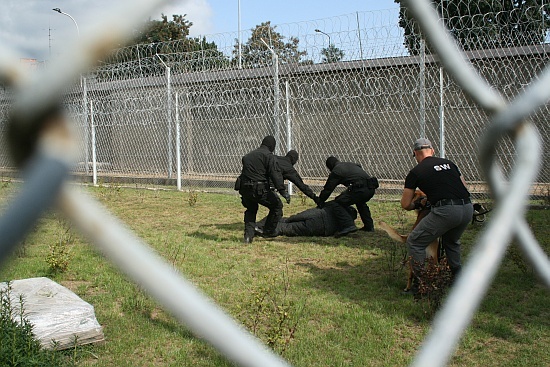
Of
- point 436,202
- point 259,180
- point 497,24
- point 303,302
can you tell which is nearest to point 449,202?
point 436,202

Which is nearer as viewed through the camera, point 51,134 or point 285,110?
point 51,134

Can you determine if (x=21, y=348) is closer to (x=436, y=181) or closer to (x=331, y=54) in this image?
(x=436, y=181)

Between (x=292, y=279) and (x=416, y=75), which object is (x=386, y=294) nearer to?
(x=292, y=279)

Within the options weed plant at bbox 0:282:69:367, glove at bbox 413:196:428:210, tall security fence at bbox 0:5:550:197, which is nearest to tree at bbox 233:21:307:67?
tall security fence at bbox 0:5:550:197

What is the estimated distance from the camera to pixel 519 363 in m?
3.69

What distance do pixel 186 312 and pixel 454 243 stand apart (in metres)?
4.96

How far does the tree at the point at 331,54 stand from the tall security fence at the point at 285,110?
0.8 inches

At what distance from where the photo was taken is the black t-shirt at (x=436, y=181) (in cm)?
488

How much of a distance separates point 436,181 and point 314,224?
3.38 metres

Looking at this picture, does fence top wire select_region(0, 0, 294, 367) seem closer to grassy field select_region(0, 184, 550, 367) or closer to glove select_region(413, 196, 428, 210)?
grassy field select_region(0, 184, 550, 367)

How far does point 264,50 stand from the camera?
1230 cm

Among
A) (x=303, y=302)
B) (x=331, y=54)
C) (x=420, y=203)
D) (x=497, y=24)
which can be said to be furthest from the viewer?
(x=331, y=54)

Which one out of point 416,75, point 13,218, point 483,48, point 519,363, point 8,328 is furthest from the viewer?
point 416,75

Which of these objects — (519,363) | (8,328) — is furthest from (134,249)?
(519,363)
